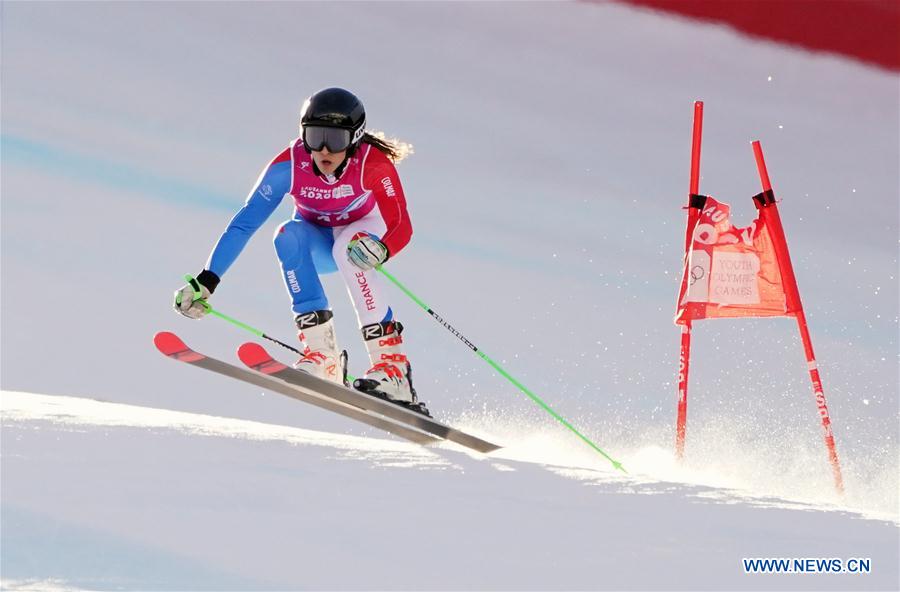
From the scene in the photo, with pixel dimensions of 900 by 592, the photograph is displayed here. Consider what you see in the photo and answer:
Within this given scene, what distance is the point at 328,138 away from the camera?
22.4ft

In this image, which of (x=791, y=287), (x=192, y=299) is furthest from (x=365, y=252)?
(x=791, y=287)

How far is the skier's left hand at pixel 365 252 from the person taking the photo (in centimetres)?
681

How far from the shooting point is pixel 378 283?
23.5 feet

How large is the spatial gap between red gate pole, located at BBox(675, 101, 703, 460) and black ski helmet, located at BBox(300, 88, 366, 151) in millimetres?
3437

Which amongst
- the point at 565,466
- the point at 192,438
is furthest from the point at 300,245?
the point at 565,466

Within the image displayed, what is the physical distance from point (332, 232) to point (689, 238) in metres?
3.40

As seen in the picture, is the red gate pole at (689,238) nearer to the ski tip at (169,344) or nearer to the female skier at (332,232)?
the female skier at (332,232)

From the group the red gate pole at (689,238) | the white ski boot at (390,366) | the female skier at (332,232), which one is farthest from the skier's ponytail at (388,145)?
the red gate pole at (689,238)

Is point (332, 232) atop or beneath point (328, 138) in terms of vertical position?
beneath

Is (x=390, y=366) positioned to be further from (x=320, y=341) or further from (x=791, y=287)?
(x=791, y=287)

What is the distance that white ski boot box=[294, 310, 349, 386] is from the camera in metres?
7.10

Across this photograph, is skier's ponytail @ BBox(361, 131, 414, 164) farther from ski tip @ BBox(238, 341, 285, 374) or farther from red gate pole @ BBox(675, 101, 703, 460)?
red gate pole @ BBox(675, 101, 703, 460)

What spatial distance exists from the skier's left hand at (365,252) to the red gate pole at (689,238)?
3.31 meters

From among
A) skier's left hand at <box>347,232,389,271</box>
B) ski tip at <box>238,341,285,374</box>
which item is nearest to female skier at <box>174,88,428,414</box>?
skier's left hand at <box>347,232,389,271</box>
